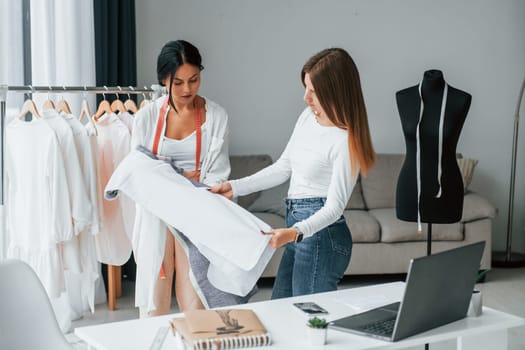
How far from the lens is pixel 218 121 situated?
3129mm

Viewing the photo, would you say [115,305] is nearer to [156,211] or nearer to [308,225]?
[156,211]

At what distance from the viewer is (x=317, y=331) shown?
2.12m

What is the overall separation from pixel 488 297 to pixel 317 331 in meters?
3.17

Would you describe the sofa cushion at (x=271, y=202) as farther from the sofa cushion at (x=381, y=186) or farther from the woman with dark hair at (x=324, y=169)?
the woman with dark hair at (x=324, y=169)

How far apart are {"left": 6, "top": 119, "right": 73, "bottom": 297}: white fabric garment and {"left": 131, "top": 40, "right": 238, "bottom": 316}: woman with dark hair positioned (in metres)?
0.62

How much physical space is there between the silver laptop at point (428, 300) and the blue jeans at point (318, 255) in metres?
0.40

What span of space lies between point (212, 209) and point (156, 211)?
252 millimetres

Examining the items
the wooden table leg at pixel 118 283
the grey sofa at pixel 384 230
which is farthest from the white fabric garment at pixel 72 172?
the grey sofa at pixel 384 230

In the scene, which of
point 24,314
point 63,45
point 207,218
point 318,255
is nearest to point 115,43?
point 63,45

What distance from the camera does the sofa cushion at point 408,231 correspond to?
5.22m

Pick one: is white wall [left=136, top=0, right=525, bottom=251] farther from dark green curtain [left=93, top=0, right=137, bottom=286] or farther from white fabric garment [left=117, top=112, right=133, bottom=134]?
white fabric garment [left=117, top=112, right=133, bottom=134]

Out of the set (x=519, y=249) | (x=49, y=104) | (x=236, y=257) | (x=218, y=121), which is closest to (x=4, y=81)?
(x=49, y=104)

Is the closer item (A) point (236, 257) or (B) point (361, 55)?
(A) point (236, 257)

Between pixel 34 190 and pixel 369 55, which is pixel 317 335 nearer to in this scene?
pixel 34 190
